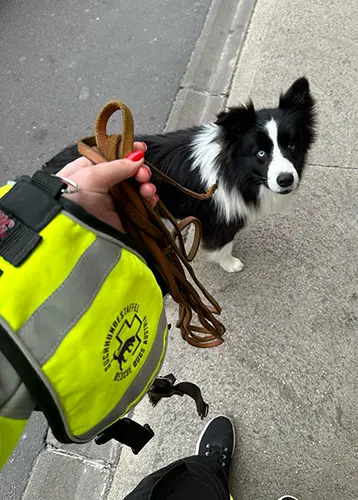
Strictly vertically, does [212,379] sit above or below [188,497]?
below

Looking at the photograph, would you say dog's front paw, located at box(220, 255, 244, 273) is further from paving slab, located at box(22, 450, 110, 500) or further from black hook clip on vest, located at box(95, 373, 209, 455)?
paving slab, located at box(22, 450, 110, 500)

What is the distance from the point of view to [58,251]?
95 cm

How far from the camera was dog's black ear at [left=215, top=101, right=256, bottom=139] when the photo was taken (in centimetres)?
195

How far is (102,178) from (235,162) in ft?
3.71

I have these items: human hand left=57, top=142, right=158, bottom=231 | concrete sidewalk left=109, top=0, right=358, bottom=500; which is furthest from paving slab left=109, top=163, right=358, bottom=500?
human hand left=57, top=142, right=158, bottom=231

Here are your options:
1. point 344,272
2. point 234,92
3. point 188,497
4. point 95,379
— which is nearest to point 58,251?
point 95,379

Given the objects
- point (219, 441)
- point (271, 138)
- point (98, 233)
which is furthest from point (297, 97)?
point (219, 441)

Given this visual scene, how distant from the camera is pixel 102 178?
1.15 meters

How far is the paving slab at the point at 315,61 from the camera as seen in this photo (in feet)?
9.71

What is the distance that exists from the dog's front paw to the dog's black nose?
0.66 m

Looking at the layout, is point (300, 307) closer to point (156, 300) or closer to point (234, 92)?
point (156, 300)

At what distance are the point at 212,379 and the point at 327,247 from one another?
38.5 inches

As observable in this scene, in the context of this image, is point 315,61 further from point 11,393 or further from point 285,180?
point 11,393

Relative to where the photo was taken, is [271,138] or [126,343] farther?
[271,138]
